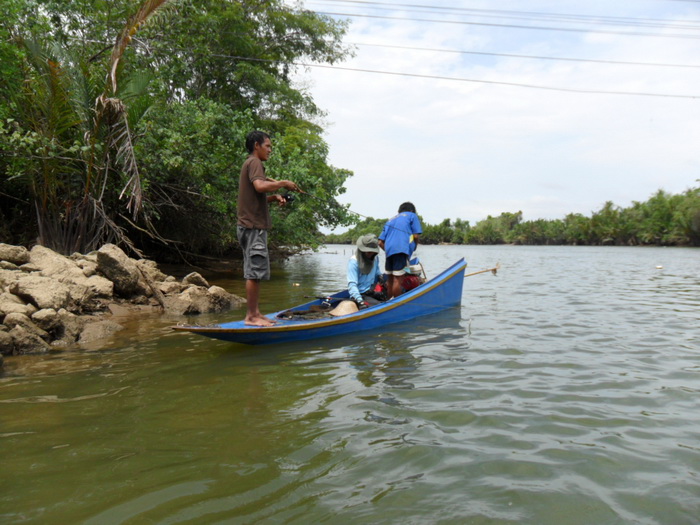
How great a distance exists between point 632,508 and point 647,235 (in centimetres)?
7361

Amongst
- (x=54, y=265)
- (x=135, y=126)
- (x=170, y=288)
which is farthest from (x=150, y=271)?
(x=135, y=126)

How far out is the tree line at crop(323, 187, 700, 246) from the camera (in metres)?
56.9

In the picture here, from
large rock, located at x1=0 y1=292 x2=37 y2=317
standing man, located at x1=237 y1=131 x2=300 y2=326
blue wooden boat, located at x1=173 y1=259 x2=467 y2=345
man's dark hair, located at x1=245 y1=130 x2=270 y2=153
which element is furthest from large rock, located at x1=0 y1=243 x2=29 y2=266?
man's dark hair, located at x1=245 y1=130 x2=270 y2=153

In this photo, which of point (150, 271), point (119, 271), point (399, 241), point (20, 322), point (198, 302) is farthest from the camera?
point (150, 271)

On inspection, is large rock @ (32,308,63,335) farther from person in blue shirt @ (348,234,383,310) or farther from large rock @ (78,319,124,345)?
person in blue shirt @ (348,234,383,310)

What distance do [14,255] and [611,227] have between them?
3031 inches

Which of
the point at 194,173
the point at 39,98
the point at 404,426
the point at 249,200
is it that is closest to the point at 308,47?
the point at 194,173

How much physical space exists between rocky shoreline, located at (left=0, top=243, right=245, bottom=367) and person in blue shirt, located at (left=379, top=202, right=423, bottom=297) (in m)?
3.39

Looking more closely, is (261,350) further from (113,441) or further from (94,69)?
(94,69)

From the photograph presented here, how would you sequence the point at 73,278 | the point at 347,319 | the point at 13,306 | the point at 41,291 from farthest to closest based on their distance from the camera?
the point at 73,278, the point at 41,291, the point at 347,319, the point at 13,306

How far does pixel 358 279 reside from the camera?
7.33 m

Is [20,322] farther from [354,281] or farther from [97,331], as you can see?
[354,281]

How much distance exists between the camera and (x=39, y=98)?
889cm

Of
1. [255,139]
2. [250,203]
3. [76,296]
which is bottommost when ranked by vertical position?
[76,296]
